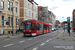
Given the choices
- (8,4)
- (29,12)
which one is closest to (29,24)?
(8,4)

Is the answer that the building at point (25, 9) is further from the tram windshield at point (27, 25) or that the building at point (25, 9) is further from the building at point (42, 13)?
the building at point (42, 13)

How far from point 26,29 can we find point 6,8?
Result: 11560 millimetres

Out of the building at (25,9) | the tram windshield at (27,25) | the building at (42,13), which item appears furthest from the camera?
the building at (42,13)

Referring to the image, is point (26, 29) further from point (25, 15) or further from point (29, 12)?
point (29, 12)

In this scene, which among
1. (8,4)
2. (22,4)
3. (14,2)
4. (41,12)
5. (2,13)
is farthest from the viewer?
(41,12)

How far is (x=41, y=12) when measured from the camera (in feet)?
257

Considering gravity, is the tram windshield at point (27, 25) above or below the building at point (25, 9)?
below

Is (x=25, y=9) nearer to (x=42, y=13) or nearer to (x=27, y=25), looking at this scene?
(x=27, y=25)

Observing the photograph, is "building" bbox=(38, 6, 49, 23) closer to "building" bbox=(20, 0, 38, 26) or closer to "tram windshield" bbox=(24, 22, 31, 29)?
"building" bbox=(20, 0, 38, 26)

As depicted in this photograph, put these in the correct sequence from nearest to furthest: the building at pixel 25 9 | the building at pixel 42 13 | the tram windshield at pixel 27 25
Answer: the tram windshield at pixel 27 25, the building at pixel 25 9, the building at pixel 42 13

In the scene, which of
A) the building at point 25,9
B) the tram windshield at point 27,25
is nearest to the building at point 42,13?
the building at point 25,9

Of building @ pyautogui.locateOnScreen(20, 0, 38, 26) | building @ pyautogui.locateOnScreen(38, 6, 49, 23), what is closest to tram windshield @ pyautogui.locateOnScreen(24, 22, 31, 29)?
building @ pyautogui.locateOnScreen(20, 0, 38, 26)

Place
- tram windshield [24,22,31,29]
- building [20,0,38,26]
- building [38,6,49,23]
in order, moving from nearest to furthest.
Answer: tram windshield [24,22,31,29], building [20,0,38,26], building [38,6,49,23]

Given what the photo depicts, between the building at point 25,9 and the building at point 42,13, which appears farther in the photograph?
the building at point 42,13
